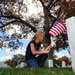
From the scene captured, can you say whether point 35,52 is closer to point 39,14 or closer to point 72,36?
point 72,36

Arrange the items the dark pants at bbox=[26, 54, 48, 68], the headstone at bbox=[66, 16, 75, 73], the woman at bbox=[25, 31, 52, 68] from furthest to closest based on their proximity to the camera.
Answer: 1. the dark pants at bbox=[26, 54, 48, 68]
2. the woman at bbox=[25, 31, 52, 68]
3. the headstone at bbox=[66, 16, 75, 73]

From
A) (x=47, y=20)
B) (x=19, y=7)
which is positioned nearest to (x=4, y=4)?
(x=19, y=7)

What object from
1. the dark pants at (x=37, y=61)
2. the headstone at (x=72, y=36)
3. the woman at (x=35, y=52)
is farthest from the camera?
the dark pants at (x=37, y=61)

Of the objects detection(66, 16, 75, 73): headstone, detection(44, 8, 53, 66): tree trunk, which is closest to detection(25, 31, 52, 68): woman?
detection(66, 16, 75, 73): headstone

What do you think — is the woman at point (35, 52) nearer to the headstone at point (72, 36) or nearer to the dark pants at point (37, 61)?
the dark pants at point (37, 61)

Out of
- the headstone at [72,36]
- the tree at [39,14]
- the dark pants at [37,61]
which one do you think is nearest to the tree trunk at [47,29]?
the tree at [39,14]

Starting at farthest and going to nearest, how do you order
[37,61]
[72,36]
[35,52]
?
[37,61]
[35,52]
[72,36]

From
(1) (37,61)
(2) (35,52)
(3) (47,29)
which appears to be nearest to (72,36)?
(2) (35,52)

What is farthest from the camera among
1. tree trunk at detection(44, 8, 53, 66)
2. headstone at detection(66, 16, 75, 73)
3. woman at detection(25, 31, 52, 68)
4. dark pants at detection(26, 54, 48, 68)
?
tree trunk at detection(44, 8, 53, 66)

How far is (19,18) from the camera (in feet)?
91.2

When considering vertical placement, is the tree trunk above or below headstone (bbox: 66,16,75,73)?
below

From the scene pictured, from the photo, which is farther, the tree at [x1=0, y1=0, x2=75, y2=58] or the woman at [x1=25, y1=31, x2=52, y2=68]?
the tree at [x1=0, y1=0, x2=75, y2=58]

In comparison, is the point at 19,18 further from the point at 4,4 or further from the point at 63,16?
the point at 63,16

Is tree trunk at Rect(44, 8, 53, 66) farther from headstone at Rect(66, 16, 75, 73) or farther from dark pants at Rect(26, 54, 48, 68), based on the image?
headstone at Rect(66, 16, 75, 73)
